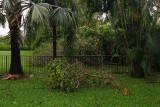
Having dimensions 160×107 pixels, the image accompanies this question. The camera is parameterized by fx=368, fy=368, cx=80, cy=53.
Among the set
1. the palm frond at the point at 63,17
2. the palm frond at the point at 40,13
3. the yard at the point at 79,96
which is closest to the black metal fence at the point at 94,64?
the palm frond at the point at 63,17

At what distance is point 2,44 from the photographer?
48.8 m

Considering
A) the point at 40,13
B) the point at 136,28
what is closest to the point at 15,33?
the point at 40,13

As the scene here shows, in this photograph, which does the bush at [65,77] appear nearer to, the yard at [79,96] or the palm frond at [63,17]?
the yard at [79,96]

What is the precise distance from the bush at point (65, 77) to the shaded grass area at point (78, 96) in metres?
0.25

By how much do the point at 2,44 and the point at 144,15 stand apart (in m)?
36.3

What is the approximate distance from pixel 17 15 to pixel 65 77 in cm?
418

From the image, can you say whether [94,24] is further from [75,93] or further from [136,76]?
[75,93]

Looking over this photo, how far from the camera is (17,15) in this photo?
15312 mm

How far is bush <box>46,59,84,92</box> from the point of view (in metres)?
12.5

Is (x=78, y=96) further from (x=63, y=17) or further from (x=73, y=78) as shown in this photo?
(x=63, y=17)

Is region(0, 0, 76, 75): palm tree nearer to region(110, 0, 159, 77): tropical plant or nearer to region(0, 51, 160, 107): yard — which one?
region(0, 51, 160, 107): yard

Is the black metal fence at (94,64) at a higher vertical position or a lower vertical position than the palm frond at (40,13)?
lower

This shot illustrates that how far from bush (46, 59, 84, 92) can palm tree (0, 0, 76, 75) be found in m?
1.81

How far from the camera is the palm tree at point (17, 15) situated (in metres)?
13.8
